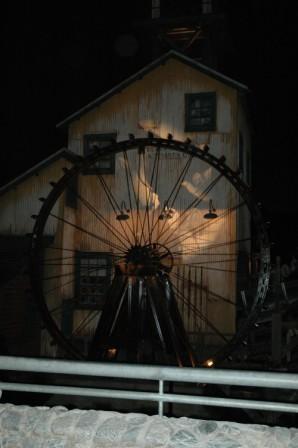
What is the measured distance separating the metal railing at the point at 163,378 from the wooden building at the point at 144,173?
994 cm

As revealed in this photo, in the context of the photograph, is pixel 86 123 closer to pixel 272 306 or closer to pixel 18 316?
pixel 18 316

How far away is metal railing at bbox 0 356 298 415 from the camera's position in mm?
3376

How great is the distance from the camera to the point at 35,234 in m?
8.97

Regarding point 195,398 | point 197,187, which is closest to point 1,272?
point 197,187

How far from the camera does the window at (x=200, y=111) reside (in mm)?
14125

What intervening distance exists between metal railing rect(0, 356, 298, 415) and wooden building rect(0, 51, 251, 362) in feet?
32.6

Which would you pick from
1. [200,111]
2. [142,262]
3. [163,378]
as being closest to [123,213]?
[200,111]

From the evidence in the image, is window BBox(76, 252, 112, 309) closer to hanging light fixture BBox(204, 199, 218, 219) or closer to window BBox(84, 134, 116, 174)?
window BBox(84, 134, 116, 174)

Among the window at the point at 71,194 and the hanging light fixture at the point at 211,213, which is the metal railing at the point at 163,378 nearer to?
the hanging light fixture at the point at 211,213

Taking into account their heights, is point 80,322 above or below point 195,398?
below

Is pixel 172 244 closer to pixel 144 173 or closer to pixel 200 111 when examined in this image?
pixel 144 173

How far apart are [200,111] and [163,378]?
38.3 feet

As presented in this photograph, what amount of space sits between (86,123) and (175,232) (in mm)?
4699

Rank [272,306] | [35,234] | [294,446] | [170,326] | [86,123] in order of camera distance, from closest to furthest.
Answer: [294,446] → [170,326] → [35,234] → [272,306] → [86,123]
